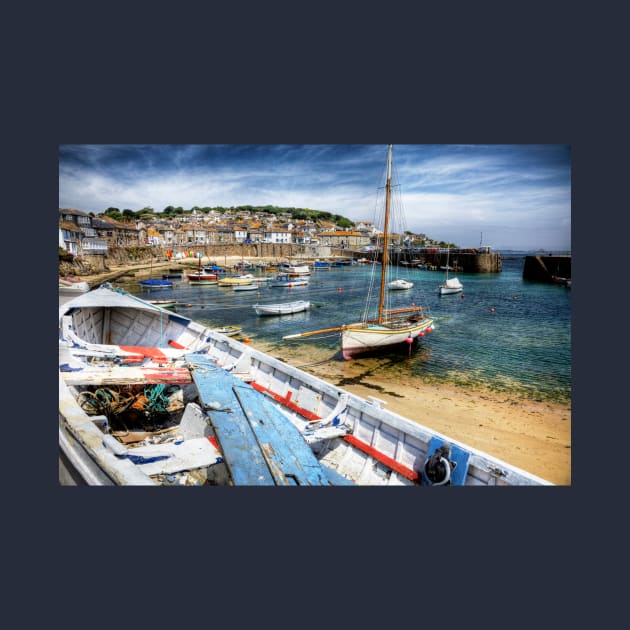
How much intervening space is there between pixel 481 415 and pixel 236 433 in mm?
4493

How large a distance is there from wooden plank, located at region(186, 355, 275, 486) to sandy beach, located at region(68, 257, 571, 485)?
2918mm

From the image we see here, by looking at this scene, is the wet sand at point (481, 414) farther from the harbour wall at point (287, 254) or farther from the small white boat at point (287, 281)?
the small white boat at point (287, 281)

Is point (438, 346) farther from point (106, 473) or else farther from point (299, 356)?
point (106, 473)

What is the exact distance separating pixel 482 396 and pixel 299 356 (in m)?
4.29

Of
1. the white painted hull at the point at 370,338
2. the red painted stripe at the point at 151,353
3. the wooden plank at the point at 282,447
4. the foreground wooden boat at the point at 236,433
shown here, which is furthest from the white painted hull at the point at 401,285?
the wooden plank at the point at 282,447

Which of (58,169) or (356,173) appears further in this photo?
(356,173)

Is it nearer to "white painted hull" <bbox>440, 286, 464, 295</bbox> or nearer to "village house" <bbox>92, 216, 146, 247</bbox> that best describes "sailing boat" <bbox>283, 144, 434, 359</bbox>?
"village house" <bbox>92, 216, 146, 247</bbox>

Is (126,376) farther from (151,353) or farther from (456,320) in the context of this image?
(456,320)

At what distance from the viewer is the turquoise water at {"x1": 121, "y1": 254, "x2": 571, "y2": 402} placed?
686 centimetres

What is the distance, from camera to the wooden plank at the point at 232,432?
291cm

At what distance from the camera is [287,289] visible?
55.9 feet

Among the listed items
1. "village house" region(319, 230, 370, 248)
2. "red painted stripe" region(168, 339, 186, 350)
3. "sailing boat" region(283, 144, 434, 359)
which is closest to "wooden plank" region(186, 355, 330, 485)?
"red painted stripe" region(168, 339, 186, 350)

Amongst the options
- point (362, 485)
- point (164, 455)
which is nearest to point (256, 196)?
point (164, 455)

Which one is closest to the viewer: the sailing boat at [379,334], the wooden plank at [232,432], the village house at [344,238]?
the wooden plank at [232,432]
